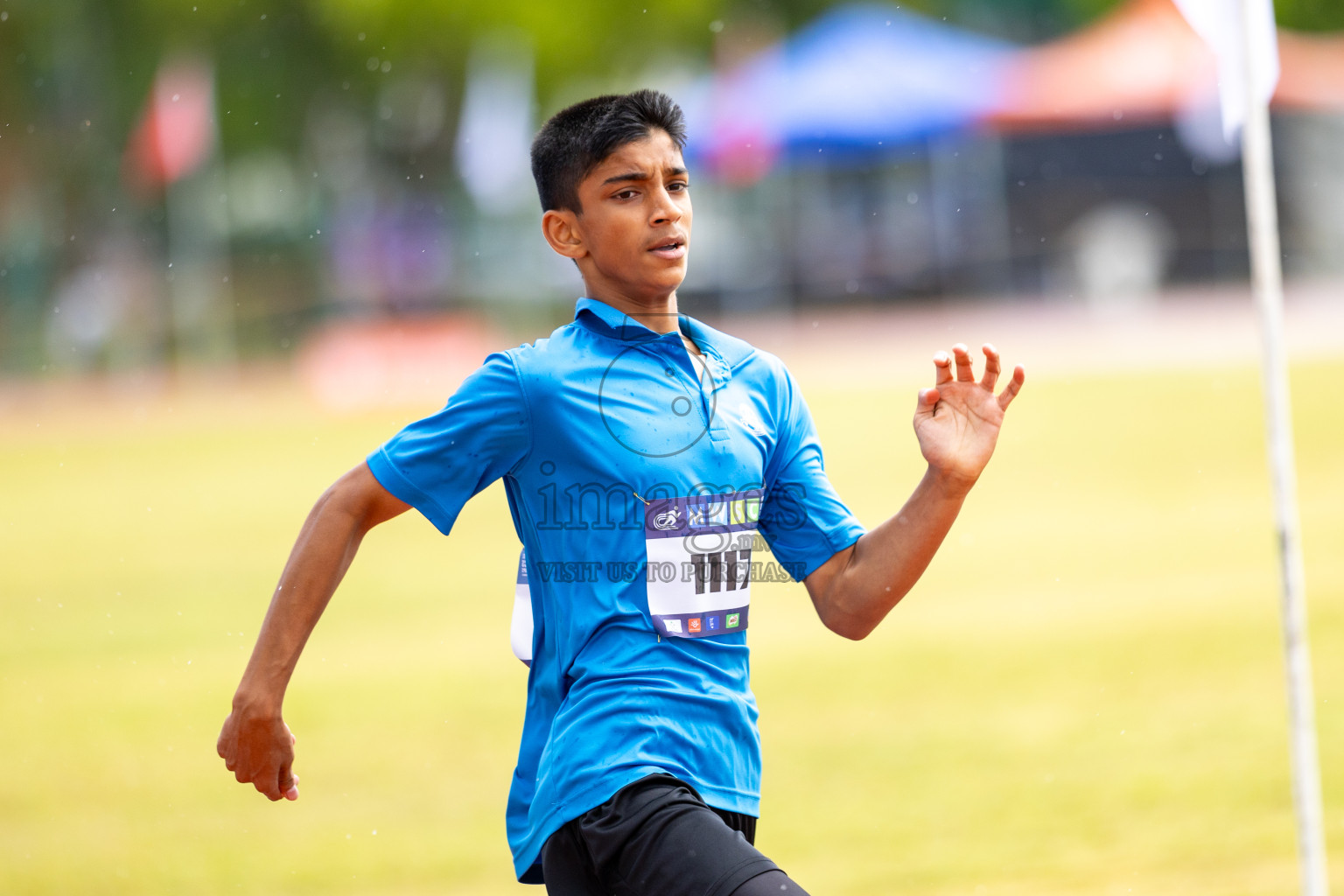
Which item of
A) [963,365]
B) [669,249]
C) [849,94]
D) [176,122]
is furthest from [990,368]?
[849,94]

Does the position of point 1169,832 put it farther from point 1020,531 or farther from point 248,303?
point 248,303

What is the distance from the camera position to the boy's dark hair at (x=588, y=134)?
283cm

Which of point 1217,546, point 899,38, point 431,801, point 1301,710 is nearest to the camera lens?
point 1301,710

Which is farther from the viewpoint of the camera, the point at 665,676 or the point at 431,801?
the point at 431,801

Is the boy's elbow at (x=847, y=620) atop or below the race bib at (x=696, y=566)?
below

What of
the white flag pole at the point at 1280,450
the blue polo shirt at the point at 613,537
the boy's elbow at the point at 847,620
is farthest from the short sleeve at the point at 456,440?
the white flag pole at the point at 1280,450

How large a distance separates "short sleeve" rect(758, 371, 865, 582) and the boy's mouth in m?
0.32

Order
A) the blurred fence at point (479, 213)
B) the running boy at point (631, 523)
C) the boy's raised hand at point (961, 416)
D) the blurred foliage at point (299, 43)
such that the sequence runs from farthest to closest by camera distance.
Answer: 1. the blurred foliage at point (299, 43)
2. the blurred fence at point (479, 213)
3. the boy's raised hand at point (961, 416)
4. the running boy at point (631, 523)

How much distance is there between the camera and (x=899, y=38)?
107 feet

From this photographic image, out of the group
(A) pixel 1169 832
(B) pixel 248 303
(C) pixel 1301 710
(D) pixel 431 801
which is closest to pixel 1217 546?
(A) pixel 1169 832

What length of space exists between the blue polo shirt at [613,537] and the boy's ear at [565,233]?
0.13 meters

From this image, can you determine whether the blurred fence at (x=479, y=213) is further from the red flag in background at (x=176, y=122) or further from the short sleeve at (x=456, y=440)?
the short sleeve at (x=456, y=440)

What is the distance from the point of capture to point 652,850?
241cm

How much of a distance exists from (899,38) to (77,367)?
61.7 ft
